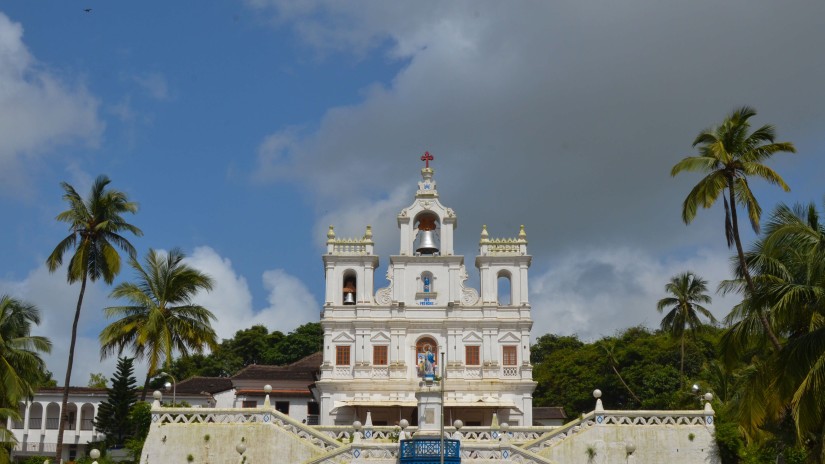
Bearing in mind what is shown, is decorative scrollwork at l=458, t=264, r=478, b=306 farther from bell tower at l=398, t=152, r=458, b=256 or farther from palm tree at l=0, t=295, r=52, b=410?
palm tree at l=0, t=295, r=52, b=410

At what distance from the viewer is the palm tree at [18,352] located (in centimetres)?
3183

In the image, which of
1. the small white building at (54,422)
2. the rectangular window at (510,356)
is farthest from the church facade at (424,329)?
the small white building at (54,422)

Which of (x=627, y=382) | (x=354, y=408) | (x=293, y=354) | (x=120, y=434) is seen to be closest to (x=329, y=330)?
(x=354, y=408)

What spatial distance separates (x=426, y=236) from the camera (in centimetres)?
4916

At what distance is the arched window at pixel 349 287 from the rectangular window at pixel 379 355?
9.18ft

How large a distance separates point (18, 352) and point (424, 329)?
65.5ft

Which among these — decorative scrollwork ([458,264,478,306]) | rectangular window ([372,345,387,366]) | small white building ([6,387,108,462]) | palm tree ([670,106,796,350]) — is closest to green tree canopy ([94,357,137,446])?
small white building ([6,387,108,462])

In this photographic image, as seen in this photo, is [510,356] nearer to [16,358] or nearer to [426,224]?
[426,224]

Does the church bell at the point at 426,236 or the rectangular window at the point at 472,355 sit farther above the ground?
the church bell at the point at 426,236

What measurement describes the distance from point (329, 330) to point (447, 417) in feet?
24.4

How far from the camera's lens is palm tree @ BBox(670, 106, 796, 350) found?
2925 cm

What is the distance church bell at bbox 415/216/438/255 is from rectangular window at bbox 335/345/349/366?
6459 millimetres

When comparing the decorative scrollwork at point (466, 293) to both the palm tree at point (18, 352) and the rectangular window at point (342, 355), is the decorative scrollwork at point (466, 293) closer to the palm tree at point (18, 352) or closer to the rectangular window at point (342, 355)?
Answer: the rectangular window at point (342, 355)

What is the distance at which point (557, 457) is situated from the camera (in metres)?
30.9
